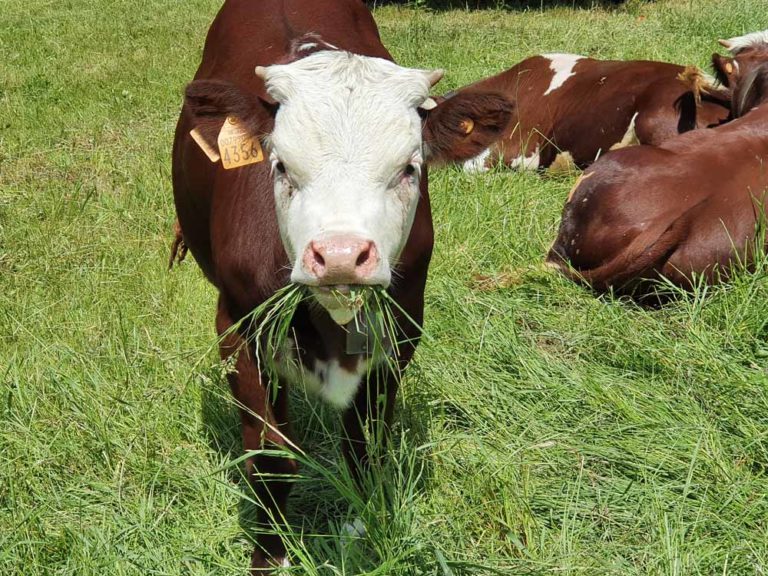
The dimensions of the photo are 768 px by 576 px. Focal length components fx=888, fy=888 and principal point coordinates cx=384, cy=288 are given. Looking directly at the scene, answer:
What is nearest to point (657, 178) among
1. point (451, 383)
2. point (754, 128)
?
point (754, 128)

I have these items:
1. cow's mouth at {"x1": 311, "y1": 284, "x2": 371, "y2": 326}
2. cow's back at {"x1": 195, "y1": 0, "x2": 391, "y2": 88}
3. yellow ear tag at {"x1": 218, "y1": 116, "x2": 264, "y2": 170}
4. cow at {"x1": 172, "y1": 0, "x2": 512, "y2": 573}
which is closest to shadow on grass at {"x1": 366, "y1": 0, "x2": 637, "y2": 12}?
cow's back at {"x1": 195, "y1": 0, "x2": 391, "y2": 88}

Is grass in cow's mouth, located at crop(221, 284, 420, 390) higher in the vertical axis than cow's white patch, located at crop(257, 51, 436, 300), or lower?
lower

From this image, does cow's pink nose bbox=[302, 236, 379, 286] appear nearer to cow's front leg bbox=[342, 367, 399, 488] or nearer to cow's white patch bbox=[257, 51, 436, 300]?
cow's white patch bbox=[257, 51, 436, 300]

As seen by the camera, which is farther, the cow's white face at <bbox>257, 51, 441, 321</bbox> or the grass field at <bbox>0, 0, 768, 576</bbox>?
the grass field at <bbox>0, 0, 768, 576</bbox>

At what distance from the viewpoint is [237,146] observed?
104 inches

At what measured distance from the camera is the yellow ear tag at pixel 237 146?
262 centimetres

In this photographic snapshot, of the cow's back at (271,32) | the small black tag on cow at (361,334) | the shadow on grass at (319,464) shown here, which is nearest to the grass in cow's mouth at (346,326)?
the small black tag on cow at (361,334)

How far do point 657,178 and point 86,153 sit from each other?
4.17 meters

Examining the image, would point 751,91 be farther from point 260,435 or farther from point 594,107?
point 260,435

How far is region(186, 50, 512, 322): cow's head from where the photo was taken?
210cm

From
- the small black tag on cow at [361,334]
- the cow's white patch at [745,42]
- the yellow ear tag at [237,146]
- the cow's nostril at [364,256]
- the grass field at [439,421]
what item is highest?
the yellow ear tag at [237,146]

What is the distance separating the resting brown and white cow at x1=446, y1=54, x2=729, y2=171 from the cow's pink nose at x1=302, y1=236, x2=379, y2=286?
12.8 ft

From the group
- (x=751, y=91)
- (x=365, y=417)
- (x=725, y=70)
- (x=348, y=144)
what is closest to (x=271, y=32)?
(x=348, y=144)

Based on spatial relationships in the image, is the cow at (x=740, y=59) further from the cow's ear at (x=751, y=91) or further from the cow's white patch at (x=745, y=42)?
the cow's ear at (x=751, y=91)
